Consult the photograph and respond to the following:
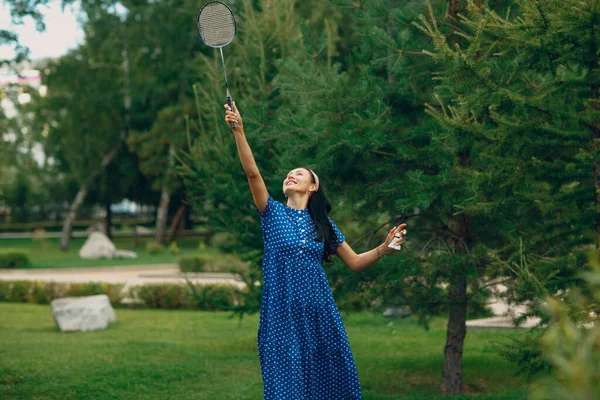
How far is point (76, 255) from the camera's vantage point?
32.8 metres

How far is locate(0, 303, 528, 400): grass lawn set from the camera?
8.01m

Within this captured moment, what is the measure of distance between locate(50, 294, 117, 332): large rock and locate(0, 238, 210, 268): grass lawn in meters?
13.7

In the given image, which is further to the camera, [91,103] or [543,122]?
[91,103]

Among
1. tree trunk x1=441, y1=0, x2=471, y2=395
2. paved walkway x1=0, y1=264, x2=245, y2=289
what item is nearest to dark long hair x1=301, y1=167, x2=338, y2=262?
tree trunk x1=441, y1=0, x2=471, y2=395

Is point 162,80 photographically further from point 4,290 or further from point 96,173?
point 4,290

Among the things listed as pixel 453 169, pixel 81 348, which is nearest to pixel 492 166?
pixel 453 169

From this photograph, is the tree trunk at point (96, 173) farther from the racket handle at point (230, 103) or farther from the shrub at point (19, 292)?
the racket handle at point (230, 103)

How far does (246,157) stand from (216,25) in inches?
53.9

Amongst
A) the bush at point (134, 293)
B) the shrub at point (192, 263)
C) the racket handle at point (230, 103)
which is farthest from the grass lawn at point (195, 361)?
the shrub at point (192, 263)

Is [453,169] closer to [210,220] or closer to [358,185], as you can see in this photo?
[358,185]

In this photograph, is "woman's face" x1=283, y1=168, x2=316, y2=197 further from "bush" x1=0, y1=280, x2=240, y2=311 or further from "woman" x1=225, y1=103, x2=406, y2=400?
"bush" x1=0, y1=280, x2=240, y2=311

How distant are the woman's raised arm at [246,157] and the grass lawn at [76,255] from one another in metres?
23.0

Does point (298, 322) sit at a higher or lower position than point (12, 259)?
higher

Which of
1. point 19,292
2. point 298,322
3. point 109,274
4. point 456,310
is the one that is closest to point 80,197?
point 109,274
